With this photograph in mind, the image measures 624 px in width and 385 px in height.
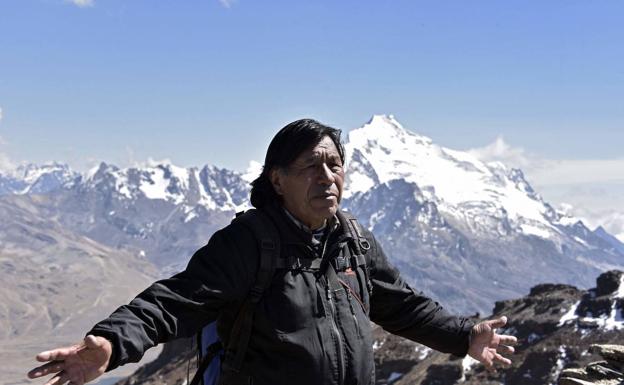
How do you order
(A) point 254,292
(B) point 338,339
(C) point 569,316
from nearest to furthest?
(A) point 254,292
(B) point 338,339
(C) point 569,316

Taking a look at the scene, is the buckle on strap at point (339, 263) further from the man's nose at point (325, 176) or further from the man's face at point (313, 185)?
the man's nose at point (325, 176)

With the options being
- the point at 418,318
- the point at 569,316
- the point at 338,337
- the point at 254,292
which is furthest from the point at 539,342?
the point at 254,292

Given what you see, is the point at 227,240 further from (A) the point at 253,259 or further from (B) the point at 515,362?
(B) the point at 515,362

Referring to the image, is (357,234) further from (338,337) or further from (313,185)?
(338,337)

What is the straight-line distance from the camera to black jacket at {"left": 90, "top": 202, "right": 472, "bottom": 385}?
5.32 meters

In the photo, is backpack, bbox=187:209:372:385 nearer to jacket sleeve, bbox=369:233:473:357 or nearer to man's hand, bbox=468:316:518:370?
jacket sleeve, bbox=369:233:473:357

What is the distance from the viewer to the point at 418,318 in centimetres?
687

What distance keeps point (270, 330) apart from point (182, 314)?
2.28 ft

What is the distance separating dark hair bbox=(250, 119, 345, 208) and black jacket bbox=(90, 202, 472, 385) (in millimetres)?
351

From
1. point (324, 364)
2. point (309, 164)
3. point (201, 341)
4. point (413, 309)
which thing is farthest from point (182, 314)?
point (413, 309)

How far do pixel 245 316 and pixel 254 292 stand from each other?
22 cm

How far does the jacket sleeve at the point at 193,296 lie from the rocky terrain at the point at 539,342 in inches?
1419

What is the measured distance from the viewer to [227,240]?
5.66 metres

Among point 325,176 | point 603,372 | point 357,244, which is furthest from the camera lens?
point 603,372
